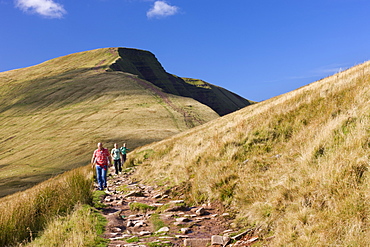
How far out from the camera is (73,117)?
80.1m

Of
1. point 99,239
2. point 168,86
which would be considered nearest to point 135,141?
point 99,239

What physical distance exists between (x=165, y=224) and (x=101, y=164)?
7362 millimetres

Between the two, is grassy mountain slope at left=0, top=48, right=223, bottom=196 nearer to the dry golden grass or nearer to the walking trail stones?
the dry golden grass

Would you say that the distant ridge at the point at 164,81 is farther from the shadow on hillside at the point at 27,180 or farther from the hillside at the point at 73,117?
the shadow on hillside at the point at 27,180

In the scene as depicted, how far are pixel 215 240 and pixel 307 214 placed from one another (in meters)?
1.81

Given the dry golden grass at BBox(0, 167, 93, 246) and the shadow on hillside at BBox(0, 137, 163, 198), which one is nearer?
the dry golden grass at BBox(0, 167, 93, 246)

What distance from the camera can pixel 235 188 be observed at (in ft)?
25.4

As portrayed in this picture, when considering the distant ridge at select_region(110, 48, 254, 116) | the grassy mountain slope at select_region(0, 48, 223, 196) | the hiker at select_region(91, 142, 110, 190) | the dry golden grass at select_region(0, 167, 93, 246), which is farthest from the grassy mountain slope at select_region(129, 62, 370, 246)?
the distant ridge at select_region(110, 48, 254, 116)

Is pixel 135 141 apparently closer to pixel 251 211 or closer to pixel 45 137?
pixel 45 137

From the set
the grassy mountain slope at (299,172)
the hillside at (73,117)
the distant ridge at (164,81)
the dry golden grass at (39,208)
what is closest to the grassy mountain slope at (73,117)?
the hillside at (73,117)

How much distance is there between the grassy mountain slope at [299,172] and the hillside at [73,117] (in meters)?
33.1

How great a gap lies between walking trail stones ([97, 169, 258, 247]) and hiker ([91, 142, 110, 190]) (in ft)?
12.7

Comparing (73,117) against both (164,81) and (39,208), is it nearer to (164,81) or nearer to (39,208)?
(39,208)

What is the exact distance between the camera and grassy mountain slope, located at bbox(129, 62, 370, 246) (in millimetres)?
4520
